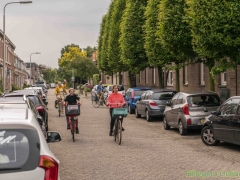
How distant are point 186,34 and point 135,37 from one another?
44.4 feet

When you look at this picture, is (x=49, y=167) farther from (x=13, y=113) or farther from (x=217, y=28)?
(x=217, y=28)

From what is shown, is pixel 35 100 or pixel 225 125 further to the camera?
pixel 35 100

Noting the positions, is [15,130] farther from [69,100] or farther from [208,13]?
[208,13]

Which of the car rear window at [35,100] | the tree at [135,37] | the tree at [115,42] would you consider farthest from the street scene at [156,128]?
the tree at [115,42]

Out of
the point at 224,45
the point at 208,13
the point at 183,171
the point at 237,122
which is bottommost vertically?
the point at 183,171

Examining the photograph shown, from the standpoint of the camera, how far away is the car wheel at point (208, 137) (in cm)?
1248

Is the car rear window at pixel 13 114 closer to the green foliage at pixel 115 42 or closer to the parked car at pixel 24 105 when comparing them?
the parked car at pixel 24 105

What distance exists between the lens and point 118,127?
43.8ft

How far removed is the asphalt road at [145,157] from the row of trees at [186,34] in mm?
3106

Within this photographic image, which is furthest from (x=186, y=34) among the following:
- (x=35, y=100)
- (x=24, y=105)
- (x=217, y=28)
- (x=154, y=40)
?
(x=24, y=105)

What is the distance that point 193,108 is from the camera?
14.6 meters

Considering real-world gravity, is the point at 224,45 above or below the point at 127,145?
above

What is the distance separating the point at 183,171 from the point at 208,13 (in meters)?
8.05

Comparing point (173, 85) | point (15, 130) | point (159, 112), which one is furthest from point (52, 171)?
point (173, 85)
